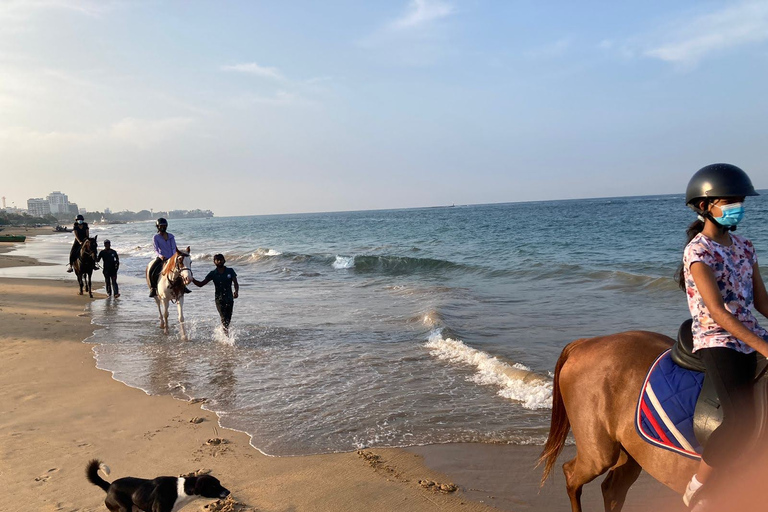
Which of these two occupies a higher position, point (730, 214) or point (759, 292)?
point (730, 214)

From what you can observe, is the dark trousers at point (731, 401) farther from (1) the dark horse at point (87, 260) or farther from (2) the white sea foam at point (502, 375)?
(1) the dark horse at point (87, 260)

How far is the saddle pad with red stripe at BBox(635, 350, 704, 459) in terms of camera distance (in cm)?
303

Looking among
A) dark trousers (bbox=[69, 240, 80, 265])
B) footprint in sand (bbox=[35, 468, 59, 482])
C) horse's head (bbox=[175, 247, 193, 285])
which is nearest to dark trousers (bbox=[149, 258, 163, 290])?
horse's head (bbox=[175, 247, 193, 285])

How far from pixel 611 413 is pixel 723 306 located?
3.94 feet

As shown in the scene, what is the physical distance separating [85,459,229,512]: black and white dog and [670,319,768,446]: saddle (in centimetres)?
334

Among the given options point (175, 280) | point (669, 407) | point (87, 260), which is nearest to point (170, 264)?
point (175, 280)

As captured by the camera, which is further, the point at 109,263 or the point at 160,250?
the point at 109,263

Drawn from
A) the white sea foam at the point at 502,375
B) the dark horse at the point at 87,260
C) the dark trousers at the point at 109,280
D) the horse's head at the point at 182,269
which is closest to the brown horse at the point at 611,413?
the white sea foam at the point at 502,375

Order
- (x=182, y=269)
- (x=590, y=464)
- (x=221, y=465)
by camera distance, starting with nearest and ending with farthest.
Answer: (x=590, y=464) < (x=221, y=465) < (x=182, y=269)

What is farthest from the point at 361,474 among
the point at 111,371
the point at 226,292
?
the point at 226,292

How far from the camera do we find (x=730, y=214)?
9.16 ft

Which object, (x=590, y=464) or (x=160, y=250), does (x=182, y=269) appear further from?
(x=590, y=464)

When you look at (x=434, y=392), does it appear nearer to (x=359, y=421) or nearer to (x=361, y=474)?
(x=359, y=421)

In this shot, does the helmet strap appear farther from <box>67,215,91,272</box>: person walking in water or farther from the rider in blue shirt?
<box>67,215,91,272</box>: person walking in water
